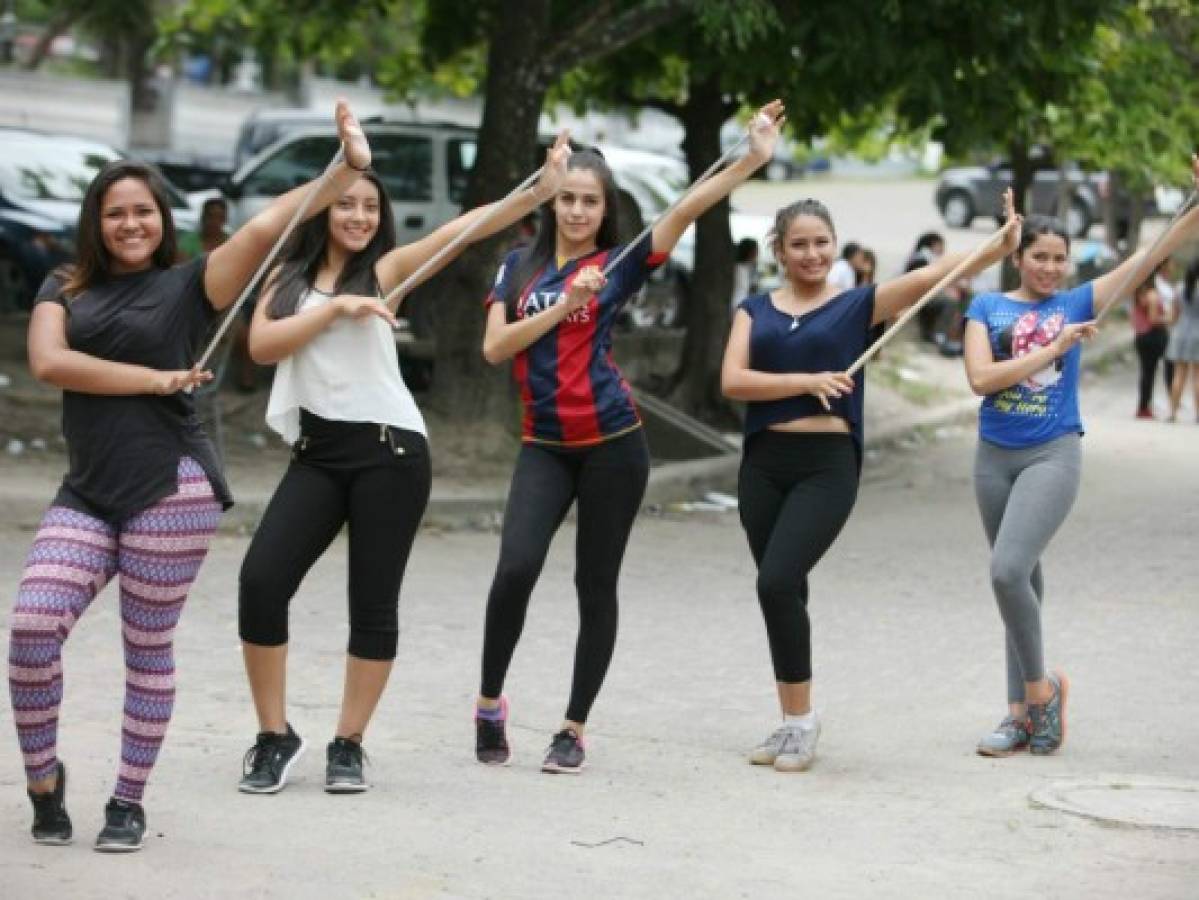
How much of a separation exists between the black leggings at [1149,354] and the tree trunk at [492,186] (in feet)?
28.0

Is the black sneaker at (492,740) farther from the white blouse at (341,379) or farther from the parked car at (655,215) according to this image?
the parked car at (655,215)

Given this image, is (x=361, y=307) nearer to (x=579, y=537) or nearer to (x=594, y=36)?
(x=579, y=537)

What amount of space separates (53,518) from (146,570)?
0.89 feet

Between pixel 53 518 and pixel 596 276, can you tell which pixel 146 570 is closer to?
pixel 53 518

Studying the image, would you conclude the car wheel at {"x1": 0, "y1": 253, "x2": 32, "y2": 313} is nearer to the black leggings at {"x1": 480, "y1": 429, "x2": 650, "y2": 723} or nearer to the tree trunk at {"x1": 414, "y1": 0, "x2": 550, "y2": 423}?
the tree trunk at {"x1": 414, "y1": 0, "x2": 550, "y2": 423}

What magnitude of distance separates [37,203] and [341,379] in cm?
1303

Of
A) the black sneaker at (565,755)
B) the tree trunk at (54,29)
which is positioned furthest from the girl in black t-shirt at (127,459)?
the tree trunk at (54,29)

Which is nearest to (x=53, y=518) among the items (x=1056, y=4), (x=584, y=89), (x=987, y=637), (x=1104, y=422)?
(x=987, y=637)

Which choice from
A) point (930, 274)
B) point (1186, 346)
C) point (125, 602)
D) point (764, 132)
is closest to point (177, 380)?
point (125, 602)

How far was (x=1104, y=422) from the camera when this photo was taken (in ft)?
71.5

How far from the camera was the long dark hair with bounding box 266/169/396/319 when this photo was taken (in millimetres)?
6996

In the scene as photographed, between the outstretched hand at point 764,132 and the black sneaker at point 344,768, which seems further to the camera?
the outstretched hand at point 764,132

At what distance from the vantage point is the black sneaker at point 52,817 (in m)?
6.25

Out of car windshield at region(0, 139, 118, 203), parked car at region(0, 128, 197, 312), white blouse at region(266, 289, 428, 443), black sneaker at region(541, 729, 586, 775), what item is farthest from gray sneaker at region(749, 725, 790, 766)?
car windshield at region(0, 139, 118, 203)
